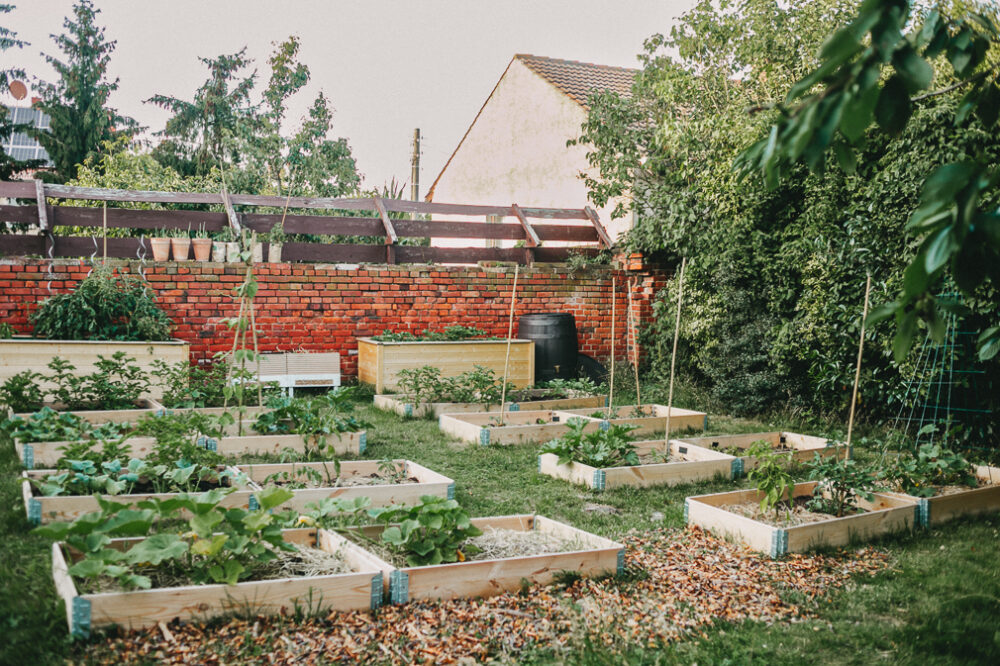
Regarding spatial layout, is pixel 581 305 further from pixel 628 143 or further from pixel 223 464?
pixel 223 464

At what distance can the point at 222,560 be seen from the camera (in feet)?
8.50

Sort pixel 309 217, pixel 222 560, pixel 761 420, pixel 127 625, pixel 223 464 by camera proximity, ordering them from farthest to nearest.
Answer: pixel 309 217
pixel 761 420
pixel 223 464
pixel 222 560
pixel 127 625

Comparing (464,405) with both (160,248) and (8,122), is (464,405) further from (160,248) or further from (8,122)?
(8,122)

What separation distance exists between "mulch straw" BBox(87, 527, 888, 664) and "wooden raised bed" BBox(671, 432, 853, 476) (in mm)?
2114

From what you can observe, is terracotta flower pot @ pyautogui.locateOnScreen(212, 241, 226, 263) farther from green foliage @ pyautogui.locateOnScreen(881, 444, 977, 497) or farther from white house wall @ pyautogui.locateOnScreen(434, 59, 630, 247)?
green foliage @ pyautogui.locateOnScreen(881, 444, 977, 497)

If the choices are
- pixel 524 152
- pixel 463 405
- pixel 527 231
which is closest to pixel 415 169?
pixel 524 152

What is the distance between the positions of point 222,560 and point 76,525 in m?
0.49

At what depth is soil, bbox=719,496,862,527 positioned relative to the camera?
12.7 feet

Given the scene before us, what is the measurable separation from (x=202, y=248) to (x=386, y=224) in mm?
2188

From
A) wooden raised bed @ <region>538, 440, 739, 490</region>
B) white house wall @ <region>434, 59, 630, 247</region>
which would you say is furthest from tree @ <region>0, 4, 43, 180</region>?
wooden raised bed @ <region>538, 440, 739, 490</region>

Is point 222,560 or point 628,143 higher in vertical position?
point 628,143

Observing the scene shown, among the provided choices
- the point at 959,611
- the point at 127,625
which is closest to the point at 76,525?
the point at 127,625

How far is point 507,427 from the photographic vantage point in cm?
584

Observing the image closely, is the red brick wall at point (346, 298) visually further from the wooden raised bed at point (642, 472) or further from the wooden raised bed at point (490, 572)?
the wooden raised bed at point (490, 572)
